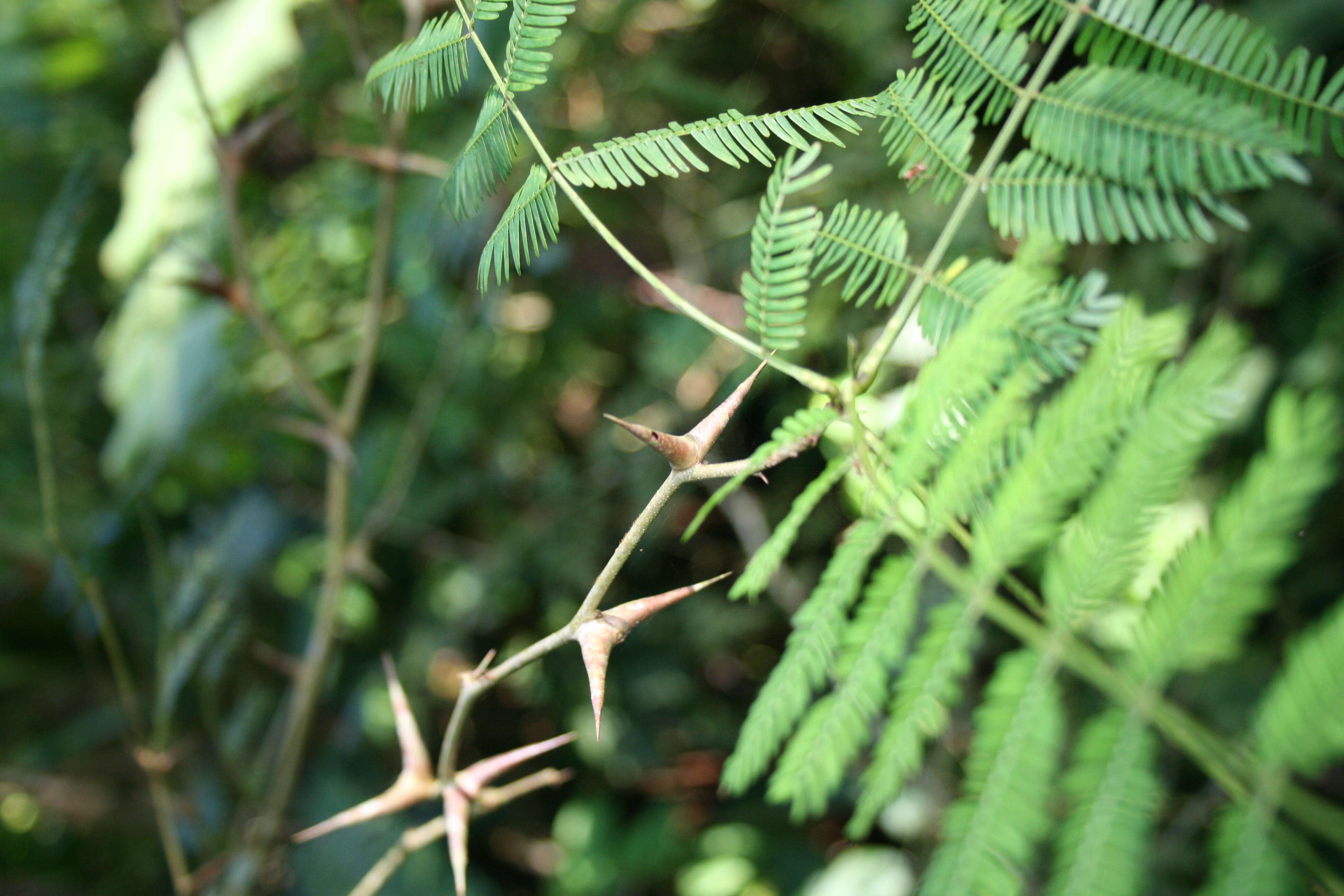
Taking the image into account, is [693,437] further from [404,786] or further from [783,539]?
[404,786]

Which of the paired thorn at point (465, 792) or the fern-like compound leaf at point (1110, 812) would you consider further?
the paired thorn at point (465, 792)

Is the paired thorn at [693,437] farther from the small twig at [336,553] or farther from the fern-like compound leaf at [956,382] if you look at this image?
the small twig at [336,553]

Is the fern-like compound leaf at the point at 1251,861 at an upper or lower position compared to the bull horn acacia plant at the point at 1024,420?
lower

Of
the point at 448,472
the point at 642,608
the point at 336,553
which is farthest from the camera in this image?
the point at 448,472

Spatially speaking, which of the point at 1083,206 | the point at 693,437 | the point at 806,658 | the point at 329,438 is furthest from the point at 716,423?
the point at 329,438

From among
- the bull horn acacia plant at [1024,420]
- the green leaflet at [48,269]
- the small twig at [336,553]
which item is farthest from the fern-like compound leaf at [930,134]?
the green leaflet at [48,269]

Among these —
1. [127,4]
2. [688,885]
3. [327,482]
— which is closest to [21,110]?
[127,4]

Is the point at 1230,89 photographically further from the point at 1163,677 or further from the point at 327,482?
the point at 327,482
